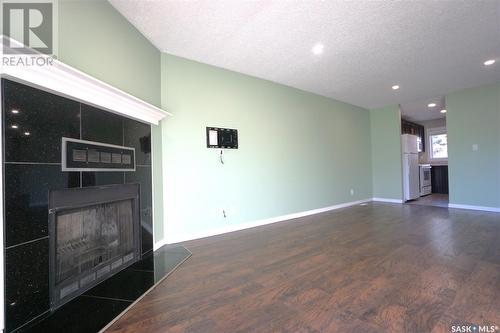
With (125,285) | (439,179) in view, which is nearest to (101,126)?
(125,285)

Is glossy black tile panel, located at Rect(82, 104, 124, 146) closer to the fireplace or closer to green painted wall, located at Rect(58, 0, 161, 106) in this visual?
green painted wall, located at Rect(58, 0, 161, 106)

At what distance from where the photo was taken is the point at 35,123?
4.98 ft

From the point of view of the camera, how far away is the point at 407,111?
643 centimetres

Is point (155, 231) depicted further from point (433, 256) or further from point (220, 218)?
point (433, 256)

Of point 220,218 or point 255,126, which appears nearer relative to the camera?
point 220,218

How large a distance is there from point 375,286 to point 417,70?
3.58 metres

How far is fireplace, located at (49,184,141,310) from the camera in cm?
167

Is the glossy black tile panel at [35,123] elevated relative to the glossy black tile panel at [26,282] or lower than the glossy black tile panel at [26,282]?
elevated

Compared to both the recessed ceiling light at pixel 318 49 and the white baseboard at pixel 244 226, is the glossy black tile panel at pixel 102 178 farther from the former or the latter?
the recessed ceiling light at pixel 318 49

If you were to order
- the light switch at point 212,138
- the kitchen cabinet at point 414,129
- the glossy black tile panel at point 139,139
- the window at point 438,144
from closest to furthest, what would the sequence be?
the glossy black tile panel at point 139,139 < the light switch at point 212,138 < the kitchen cabinet at point 414,129 < the window at point 438,144

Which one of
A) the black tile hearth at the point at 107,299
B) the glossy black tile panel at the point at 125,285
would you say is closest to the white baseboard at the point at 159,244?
the black tile hearth at the point at 107,299

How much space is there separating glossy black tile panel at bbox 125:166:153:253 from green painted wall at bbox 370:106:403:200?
5.83 m

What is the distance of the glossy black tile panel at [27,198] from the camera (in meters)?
1.37

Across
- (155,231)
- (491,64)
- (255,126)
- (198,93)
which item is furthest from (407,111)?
(155,231)
